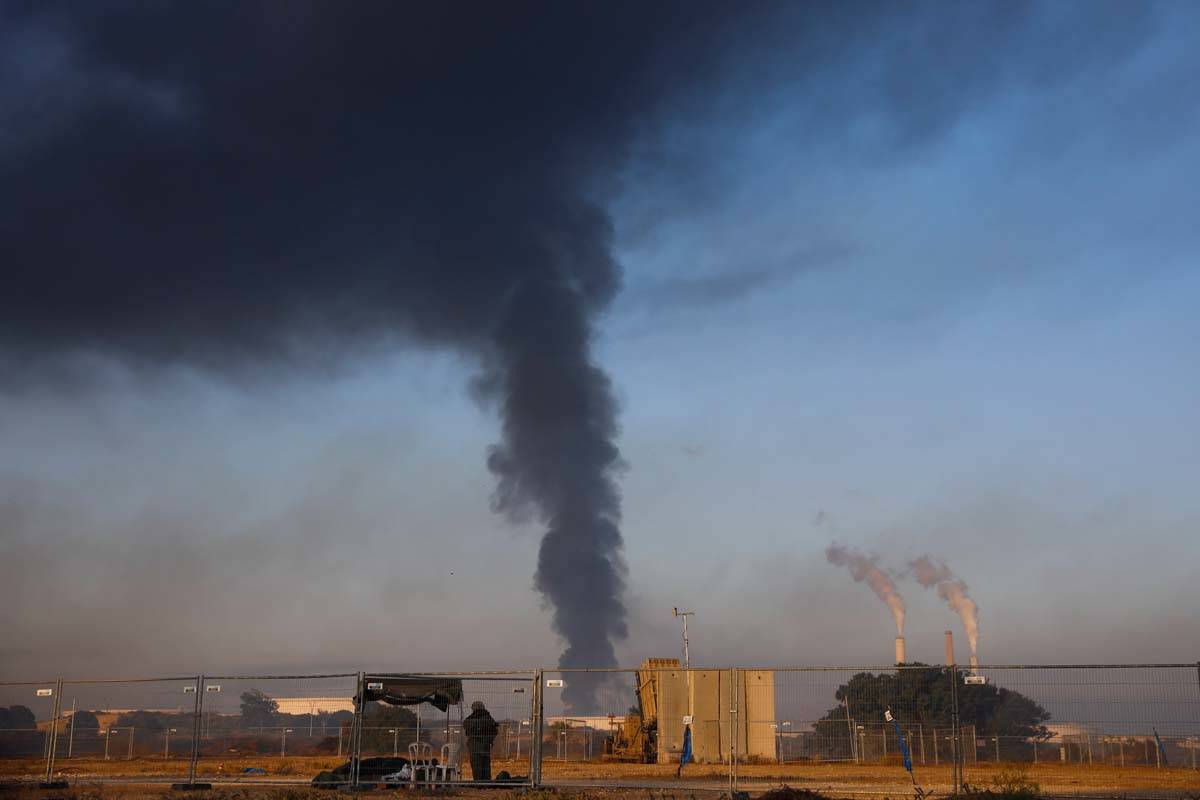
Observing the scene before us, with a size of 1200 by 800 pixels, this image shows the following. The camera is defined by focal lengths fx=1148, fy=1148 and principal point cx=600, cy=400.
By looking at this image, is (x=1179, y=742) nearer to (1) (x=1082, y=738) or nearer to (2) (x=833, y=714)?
(1) (x=1082, y=738)

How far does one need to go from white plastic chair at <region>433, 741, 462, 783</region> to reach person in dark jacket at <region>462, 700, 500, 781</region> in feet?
1.00

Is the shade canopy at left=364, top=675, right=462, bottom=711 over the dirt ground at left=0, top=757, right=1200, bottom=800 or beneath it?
over

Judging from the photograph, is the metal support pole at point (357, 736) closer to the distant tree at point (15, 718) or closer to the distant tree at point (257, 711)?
the distant tree at point (257, 711)

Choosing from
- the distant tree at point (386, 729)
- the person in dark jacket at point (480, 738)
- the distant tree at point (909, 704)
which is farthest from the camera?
the distant tree at point (909, 704)

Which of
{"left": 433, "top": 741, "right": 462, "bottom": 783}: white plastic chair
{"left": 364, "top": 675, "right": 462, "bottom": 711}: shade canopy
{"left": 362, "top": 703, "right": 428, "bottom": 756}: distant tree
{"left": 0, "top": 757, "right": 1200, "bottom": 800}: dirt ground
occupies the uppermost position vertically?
{"left": 364, "top": 675, "right": 462, "bottom": 711}: shade canopy

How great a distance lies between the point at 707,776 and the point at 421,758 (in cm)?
1026

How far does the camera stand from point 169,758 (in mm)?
41125

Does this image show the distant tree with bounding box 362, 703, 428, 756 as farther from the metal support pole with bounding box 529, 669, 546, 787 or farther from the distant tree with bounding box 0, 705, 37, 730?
the distant tree with bounding box 0, 705, 37, 730

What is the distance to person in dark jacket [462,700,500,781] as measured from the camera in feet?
78.6

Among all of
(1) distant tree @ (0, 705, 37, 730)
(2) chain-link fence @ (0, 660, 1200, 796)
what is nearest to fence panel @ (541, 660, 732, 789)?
(2) chain-link fence @ (0, 660, 1200, 796)

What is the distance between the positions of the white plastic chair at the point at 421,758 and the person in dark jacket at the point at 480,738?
0.89m

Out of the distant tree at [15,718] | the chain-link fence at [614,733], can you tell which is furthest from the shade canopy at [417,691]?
the distant tree at [15,718]

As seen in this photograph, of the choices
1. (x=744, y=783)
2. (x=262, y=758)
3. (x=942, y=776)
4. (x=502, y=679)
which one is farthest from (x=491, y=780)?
(x=262, y=758)

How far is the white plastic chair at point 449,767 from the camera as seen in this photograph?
77.7ft
